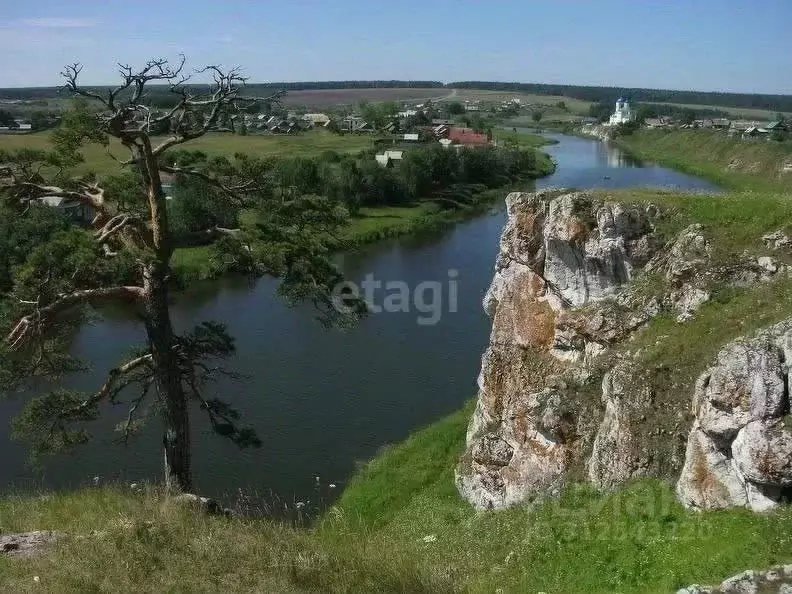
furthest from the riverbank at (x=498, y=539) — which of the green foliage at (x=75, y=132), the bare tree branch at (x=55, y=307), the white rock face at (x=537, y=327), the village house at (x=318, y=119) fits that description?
the village house at (x=318, y=119)

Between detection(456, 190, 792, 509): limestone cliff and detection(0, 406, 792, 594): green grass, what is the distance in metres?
0.51

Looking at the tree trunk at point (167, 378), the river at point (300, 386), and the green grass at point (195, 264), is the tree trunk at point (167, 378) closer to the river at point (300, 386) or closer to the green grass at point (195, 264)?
the river at point (300, 386)

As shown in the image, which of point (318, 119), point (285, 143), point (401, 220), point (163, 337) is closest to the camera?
point (163, 337)

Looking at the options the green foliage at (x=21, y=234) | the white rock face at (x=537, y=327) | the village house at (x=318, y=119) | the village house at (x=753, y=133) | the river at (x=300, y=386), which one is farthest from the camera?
the village house at (x=318, y=119)

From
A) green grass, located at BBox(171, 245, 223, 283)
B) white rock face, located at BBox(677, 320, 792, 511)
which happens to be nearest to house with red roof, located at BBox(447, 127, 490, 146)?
green grass, located at BBox(171, 245, 223, 283)

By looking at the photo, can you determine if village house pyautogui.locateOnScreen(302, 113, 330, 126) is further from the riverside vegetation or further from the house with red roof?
the riverside vegetation

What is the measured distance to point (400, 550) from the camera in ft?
20.1

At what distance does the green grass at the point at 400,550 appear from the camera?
5.23 meters

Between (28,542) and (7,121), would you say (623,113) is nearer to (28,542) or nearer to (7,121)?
(7,121)

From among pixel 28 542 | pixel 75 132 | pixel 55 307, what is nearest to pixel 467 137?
pixel 75 132

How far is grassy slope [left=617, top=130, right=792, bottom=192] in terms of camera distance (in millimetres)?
47594

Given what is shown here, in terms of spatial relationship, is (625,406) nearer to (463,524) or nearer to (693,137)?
(463,524)

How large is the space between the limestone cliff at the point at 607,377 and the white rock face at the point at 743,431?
12 mm

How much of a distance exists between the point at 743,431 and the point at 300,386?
1234cm
